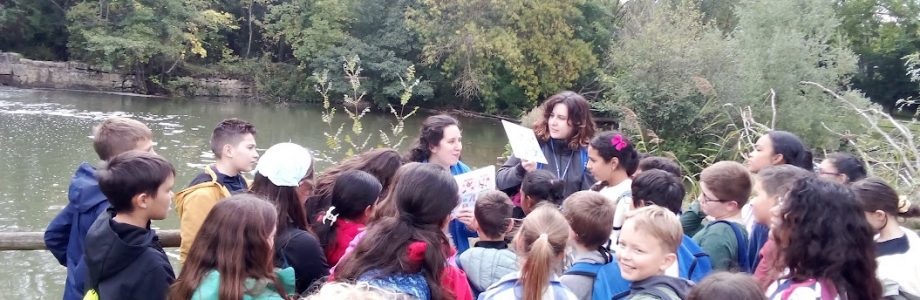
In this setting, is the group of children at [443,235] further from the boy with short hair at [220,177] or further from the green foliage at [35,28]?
the green foliage at [35,28]

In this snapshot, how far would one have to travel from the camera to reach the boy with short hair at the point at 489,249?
8.38 ft

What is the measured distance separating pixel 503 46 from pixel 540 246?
74.2ft

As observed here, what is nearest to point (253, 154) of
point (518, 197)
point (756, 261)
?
point (518, 197)

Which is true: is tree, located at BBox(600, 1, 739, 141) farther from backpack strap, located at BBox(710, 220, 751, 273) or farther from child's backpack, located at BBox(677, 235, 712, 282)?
child's backpack, located at BBox(677, 235, 712, 282)

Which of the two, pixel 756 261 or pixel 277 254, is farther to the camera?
pixel 756 261

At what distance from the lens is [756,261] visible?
9.41 feet

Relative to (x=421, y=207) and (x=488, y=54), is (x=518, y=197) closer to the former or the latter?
(x=421, y=207)

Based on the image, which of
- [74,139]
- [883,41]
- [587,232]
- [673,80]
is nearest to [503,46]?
[673,80]

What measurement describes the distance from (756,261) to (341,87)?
79.2 feet

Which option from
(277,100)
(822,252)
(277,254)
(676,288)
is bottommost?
(277,100)

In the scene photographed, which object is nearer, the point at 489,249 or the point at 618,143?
the point at 489,249

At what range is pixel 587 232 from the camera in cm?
245

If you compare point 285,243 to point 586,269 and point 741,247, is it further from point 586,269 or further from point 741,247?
point 741,247

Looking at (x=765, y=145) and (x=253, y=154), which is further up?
(x=765, y=145)
